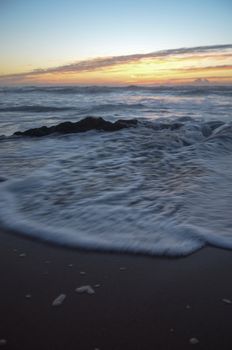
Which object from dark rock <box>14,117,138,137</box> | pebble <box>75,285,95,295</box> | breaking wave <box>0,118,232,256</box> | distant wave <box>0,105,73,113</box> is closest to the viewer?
Answer: pebble <box>75,285,95,295</box>

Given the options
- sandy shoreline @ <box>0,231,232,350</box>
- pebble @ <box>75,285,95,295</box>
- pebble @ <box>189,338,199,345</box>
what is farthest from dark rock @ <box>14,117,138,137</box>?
pebble @ <box>189,338,199,345</box>

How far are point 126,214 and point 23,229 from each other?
89 centimetres

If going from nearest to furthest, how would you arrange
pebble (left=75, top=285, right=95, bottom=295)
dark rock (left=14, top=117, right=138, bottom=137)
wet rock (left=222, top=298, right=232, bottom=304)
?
wet rock (left=222, top=298, right=232, bottom=304)
pebble (left=75, top=285, right=95, bottom=295)
dark rock (left=14, top=117, right=138, bottom=137)

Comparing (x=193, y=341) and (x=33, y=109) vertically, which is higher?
(x=33, y=109)

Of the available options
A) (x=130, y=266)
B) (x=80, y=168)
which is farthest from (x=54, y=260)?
(x=80, y=168)

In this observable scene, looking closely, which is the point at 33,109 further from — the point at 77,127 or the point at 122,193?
the point at 122,193

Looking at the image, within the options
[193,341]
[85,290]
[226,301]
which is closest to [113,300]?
[85,290]

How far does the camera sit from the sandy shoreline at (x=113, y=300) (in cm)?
184

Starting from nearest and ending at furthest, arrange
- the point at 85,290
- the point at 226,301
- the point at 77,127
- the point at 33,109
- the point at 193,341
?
the point at 193,341
the point at 226,301
the point at 85,290
the point at 77,127
the point at 33,109

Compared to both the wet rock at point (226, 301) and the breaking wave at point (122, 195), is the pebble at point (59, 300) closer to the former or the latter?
the breaking wave at point (122, 195)

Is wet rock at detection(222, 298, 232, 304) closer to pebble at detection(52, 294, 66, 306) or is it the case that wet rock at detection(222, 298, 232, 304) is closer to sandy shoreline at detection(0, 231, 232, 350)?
sandy shoreline at detection(0, 231, 232, 350)

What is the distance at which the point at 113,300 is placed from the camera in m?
2.16

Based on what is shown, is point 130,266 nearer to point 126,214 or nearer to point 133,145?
point 126,214

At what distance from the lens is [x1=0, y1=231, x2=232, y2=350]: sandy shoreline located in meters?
1.84
